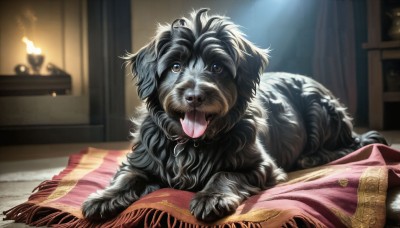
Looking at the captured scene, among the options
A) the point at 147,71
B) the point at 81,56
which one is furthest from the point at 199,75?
the point at 81,56

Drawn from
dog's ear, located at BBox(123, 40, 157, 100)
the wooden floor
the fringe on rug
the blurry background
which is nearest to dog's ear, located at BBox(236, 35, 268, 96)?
dog's ear, located at BBox(123, 40, 157, 100)

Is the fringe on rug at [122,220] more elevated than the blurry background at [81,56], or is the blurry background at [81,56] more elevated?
the blurry background at [81,56]

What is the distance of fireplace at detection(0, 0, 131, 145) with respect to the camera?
441 centimetres

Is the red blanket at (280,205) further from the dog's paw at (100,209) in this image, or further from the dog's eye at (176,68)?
the dog's eye at (176,68)

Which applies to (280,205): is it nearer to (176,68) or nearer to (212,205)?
(212,205)

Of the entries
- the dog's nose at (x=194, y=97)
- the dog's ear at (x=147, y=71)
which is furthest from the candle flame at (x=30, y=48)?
the dog's nose at (x=194, y=97)

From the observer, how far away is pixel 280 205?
62.5 inches

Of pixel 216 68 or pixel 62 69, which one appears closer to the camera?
pixel 216 68

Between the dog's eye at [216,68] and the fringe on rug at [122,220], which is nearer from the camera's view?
the fringe on rug at [122,220]

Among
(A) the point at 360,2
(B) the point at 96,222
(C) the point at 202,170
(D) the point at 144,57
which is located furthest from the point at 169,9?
(B) the point at 96,222

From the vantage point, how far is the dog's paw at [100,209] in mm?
Answer: 1661

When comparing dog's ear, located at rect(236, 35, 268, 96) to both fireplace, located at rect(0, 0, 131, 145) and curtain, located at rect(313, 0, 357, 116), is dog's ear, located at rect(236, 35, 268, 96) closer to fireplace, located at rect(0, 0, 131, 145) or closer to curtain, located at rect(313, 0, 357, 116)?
fireplace, located at rect(0, 0, 131, 145)

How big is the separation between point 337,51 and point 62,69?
102 inches

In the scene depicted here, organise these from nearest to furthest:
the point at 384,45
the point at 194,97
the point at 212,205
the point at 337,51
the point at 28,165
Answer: the point at 212,205 → the point at 194,97 → the point at 28,165 → the point at 384,45 → the point at 337,51
